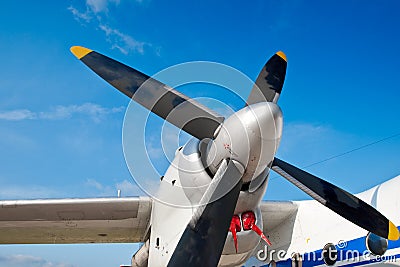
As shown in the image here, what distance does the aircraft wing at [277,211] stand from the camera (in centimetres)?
997

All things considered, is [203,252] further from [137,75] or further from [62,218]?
[62,218]

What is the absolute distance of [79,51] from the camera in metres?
8.06

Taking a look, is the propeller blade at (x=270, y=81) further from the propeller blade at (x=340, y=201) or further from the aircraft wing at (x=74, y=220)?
the aircraft wing at (x=74, y=220)

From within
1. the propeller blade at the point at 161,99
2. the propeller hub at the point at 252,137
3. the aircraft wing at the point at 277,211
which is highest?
the propeller blade at the point at 161,99

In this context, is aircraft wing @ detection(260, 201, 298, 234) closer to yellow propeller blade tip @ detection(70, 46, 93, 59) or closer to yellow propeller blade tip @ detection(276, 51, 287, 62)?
yellow propeller blade tip @ detection(276, 51, 287, 62)

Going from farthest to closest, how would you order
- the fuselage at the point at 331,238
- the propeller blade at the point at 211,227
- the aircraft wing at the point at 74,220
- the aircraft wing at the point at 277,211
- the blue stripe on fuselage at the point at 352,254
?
the aircraft wing at the point at 277,211, the aircraft wing at the point at 74,220, the fuselage at the point at 331,238, the blue stripe on fuselage at the point at 352,254, the propeller blade at the point at 211,227

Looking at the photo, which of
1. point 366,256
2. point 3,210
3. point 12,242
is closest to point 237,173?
point 366,256

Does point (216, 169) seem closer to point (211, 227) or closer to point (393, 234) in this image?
point (211, 227)

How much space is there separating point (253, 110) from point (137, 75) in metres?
2.36

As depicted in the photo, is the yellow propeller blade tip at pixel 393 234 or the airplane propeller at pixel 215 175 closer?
the airplane propeller at pixel 215 175

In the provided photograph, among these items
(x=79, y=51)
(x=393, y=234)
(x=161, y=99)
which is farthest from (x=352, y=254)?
(x=79, y=51)

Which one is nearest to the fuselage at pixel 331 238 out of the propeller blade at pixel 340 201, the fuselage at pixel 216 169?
the propeller blade at pixel 340 201

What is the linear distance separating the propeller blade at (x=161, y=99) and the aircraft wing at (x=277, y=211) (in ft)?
10.7

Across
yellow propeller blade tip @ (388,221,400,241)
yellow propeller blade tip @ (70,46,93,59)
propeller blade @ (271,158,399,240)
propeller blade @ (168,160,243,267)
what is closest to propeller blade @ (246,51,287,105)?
propeller blade @ (271,158,399,240)
